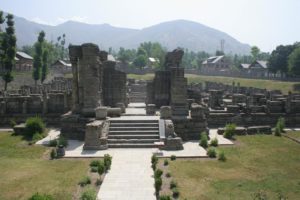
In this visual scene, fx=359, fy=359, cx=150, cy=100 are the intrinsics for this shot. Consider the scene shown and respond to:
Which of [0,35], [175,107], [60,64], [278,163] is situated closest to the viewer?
[278,163]

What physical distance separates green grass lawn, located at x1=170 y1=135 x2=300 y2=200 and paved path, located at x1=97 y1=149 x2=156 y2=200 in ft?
4.22

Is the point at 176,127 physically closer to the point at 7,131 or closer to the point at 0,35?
the point at 7,131

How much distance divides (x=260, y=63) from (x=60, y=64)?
6413 cm

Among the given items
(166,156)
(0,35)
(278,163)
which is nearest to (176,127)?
(166,156)

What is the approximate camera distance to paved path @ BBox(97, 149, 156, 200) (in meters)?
13.5

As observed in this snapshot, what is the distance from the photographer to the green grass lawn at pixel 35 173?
13.9 meters

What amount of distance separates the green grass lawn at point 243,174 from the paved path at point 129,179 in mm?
1285

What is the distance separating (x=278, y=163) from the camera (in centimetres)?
1809

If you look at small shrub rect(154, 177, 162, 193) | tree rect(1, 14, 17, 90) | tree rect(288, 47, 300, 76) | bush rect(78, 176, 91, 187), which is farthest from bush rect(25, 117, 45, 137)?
tree rect(288, 47, 300, 76)

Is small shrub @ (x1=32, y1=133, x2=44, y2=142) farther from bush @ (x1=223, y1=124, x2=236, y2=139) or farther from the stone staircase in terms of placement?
bush @ (x1=223, y1=124, x2=236, y2=139)

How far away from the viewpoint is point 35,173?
16266 millimetres

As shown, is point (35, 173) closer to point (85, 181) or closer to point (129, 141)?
point (85, 181)

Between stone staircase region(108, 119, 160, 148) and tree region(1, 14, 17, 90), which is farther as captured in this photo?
tree region(1, 14, 17, 90)

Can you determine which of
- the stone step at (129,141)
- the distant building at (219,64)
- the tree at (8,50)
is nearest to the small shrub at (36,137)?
the stone step at (129,141)
